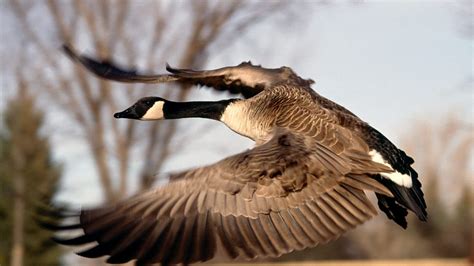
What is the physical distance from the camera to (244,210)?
4664 mm

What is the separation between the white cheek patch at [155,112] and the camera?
248 inches

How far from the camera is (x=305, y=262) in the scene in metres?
21.9

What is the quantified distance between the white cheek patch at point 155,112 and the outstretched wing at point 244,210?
5.72ft

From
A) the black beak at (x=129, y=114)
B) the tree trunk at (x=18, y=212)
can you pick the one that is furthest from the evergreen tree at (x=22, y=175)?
the black beak at (x=129, y=114)

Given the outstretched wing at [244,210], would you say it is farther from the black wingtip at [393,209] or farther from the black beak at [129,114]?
the black beak at [129,114]

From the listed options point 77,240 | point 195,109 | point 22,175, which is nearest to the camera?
point 77,240

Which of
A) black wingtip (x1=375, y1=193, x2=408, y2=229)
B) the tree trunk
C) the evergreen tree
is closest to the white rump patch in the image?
black wingtip (x1=375, y1=193, x2=408, y2=229)

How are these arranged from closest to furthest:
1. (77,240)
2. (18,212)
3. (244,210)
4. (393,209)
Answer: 1. (77,240)
2. (244,210)
3. (393,209)
4. (18,212)

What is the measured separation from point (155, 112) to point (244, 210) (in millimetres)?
1884

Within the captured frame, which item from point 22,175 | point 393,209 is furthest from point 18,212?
point 393,209

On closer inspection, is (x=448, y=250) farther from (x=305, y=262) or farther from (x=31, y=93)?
(x=31, y=93)

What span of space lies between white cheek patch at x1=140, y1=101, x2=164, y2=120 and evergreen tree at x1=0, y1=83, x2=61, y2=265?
5887mm

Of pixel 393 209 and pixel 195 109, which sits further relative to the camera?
pixel 195 109

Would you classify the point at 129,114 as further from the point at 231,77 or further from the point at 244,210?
the point at 244,210
